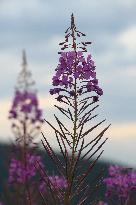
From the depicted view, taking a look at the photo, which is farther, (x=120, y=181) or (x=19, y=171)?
(x=19, y=171)

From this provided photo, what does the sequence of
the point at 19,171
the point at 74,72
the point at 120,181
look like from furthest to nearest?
the point at 19,171 < the point at 120,181 < the point at 74,72

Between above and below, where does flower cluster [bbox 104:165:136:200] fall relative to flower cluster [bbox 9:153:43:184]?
below

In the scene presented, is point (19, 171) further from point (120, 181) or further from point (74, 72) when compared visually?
point (74, 72)

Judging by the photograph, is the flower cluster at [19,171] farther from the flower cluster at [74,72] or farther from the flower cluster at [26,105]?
the flower cluster at [74,72]

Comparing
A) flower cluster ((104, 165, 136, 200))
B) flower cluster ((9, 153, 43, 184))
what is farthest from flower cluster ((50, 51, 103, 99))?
flower cluster ((9, 153, 43, 184))

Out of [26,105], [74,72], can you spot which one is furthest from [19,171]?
[74,72]

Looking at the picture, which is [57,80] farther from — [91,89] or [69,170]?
[69,170]

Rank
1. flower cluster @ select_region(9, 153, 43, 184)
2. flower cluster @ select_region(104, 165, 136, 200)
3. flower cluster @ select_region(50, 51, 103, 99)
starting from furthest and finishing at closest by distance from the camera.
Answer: flower cluster @ select_region(9, 153, 43, 184) < flower cluster @ select_region(104, 165, 136, 200) < flower cluster @ select_region(50, 51, 103, 99)

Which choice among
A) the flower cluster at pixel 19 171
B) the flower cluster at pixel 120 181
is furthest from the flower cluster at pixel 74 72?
the flower cluster at pixel 19 171

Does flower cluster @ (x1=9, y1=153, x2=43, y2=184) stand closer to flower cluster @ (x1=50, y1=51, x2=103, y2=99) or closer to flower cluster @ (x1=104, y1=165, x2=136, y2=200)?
flower cluster @ (x1=104, y1=165, x2=136, y2=200)

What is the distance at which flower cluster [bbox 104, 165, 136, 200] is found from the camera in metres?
10.3

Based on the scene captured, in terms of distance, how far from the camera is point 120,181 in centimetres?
1073

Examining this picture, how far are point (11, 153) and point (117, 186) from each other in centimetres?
433

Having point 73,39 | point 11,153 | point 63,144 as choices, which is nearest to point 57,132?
point 63,144
